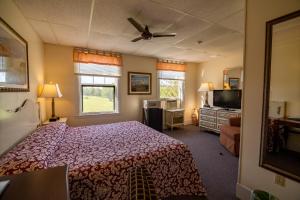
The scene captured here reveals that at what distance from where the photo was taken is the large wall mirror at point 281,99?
1.61 m

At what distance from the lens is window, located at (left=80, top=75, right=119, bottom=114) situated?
13.3 feet

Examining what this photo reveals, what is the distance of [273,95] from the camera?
1.70 meters

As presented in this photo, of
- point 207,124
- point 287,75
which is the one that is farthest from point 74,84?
point 287,75

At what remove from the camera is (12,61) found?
5.59 ft

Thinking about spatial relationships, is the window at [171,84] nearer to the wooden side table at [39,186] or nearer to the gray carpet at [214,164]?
the gray carpet at [214,164]

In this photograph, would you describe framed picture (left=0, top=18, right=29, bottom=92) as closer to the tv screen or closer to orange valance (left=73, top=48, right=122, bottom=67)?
orange valance (left=73, top=48, right=122, bottom=67)

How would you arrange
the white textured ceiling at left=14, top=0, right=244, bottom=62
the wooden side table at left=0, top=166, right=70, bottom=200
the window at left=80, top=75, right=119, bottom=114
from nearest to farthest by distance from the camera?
1. the wooden side table at left=0, top=166, right=70, bottom=200
2. the white textured ceiling at left=14, top=0, right=244, bottom=62
3. the window at left=80, top=75, right=119, bottom=114

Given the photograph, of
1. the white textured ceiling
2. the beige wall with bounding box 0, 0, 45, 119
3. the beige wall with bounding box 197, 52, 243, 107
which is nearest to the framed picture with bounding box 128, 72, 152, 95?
the white textured ceiling

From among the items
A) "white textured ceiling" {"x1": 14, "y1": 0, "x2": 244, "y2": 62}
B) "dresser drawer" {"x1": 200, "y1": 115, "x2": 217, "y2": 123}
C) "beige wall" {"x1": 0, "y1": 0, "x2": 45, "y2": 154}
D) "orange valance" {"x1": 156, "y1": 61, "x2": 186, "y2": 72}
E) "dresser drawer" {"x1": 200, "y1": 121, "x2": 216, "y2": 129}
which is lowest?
"dresser drawer" {"x1": 200, "y1": 121, "x2": 216, "y2": 129}

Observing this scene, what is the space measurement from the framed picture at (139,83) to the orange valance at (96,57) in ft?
1.80

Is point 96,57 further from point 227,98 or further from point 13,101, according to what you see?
point 227,98

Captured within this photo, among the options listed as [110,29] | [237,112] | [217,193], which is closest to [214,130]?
[237,112]

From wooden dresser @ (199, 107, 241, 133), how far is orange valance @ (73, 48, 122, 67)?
303 centimetres

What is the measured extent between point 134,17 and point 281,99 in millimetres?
2257
